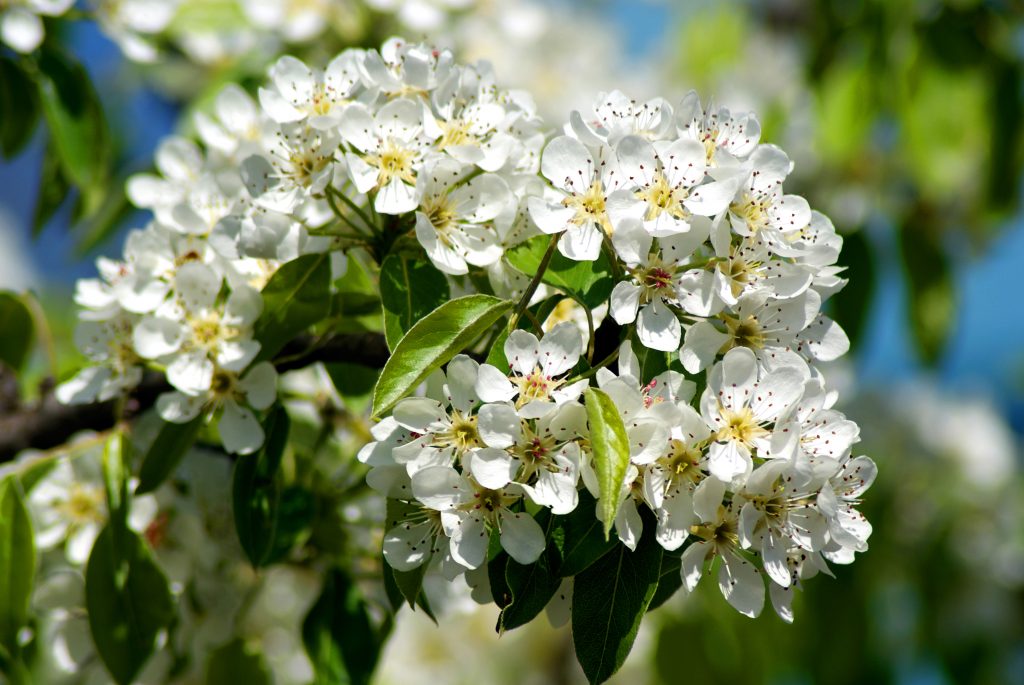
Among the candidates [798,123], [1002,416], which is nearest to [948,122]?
[798,123]

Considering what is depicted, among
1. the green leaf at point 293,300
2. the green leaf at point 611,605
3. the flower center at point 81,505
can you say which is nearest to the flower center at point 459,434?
the green leaf at point 611,605

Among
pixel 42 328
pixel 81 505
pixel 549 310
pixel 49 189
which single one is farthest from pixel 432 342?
pixel 49 189

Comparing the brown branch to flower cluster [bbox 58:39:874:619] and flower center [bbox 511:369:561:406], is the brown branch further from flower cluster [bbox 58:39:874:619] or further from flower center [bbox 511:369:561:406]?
flower center [bbox 511:369:561:406]

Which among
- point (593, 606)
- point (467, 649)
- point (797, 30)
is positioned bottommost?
point (467, 649)

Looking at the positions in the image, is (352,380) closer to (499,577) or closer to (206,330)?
(206,330)

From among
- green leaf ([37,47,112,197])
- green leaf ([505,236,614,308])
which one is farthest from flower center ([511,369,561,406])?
green leaf ([37,47,112,197])

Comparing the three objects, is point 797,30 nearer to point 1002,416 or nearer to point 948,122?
point 1002,416

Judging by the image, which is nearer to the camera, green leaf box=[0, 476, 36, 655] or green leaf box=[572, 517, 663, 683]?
green leaf box=[572, 517, 663, 683]
